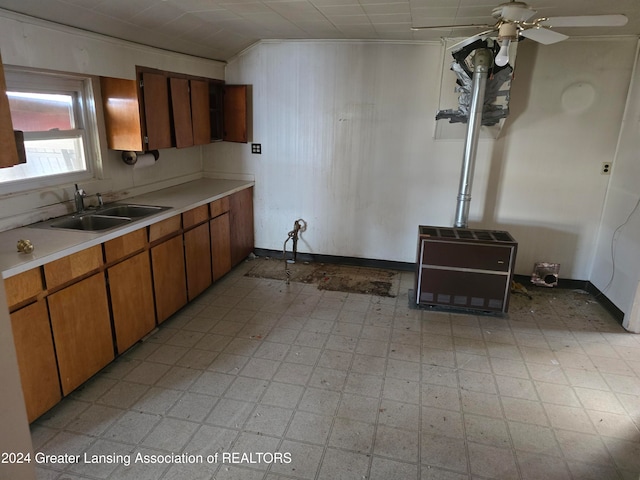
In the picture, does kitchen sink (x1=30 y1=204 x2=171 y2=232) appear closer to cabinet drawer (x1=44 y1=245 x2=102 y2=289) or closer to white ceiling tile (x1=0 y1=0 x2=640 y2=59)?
cabinet drawer (x1=44 y1=245 x2=102 y2=289)

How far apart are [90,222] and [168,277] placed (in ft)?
2.23

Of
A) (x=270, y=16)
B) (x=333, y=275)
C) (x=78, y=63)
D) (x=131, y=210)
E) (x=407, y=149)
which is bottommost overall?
(x=333, y=275)

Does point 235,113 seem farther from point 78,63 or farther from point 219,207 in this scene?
point 78,63

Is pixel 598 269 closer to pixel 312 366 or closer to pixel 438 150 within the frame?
pixel 438 150

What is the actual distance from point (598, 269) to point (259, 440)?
3542 mm

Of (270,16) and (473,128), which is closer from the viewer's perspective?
(270,16)

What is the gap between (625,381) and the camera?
2.68 metres

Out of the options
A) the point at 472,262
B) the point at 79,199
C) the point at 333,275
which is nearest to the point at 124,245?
the point at 79,199

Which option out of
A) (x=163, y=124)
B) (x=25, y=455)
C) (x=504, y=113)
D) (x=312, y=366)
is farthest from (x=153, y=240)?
(x=504, y=113)

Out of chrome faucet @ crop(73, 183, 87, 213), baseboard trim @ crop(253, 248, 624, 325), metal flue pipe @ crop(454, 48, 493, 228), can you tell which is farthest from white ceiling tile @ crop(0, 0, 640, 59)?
baseboard trim @ crop(253, 248, 624, 325)

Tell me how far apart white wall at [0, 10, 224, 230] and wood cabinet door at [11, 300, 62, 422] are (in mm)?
828

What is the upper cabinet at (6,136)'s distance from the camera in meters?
1.91

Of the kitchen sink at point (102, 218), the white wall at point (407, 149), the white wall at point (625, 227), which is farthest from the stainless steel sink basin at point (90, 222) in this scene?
the white wall at point (625, 227)

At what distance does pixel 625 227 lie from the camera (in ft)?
11.4
